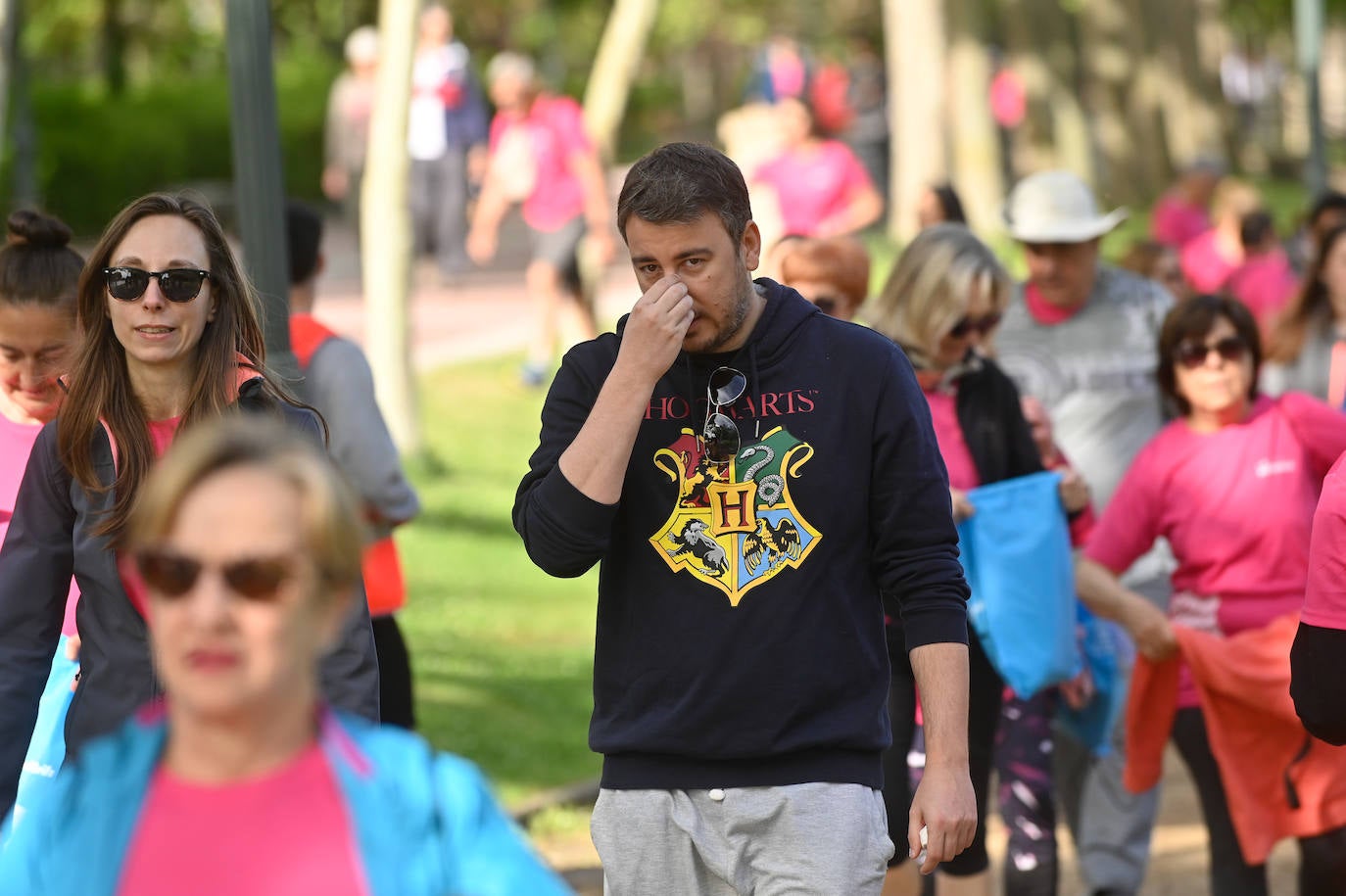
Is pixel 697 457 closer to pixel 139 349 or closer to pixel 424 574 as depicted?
pixel 139 349

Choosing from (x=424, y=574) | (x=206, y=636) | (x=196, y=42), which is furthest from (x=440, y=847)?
(x=196, y=42)

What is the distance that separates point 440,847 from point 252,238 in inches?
138

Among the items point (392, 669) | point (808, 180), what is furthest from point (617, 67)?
point (392, 669)

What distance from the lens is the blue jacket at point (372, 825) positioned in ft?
8.13

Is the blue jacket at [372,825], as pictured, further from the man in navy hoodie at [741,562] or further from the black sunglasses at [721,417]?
the black sunglasses at [721,417]

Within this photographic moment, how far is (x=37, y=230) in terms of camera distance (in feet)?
15.8

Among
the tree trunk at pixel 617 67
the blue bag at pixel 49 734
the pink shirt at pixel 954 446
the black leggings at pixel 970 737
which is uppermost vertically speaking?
the tree trunk at pixel 617 67

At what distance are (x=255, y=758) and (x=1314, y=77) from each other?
12795 millimetres

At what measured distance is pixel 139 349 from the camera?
3.86 metres

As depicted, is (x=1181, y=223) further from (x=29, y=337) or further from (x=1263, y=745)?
(x=29, y=337)

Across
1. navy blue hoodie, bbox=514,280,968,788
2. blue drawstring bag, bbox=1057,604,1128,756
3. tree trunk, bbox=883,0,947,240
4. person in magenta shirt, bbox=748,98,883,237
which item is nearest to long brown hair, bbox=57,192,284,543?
navy blue hoodie, bbox=514,280,968,788

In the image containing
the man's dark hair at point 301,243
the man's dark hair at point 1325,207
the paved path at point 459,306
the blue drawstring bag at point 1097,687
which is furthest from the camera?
the paved path at point 459,306

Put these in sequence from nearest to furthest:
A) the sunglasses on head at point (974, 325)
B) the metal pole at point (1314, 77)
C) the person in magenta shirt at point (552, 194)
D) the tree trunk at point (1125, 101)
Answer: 1. the sunglasses on head at point (974, 325)
2. the metal pole at point (1314, 77)
3. the person in magenta shirt at point (552, 194)
4. the tree trunk at point (1125, 101)

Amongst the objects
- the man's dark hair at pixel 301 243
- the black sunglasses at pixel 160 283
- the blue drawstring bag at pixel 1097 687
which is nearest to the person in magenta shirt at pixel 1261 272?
the blue drawstring bag at pixel 1097 687
